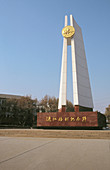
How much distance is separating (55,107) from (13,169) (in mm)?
29728

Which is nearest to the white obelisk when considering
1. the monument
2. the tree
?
the monument

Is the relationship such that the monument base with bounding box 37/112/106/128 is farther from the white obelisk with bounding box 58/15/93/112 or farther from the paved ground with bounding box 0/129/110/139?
the paved ground with bounding box 0/129/110/139

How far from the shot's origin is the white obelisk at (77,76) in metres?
17.8

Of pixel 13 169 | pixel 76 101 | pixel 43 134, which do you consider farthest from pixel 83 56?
pixel 13 169

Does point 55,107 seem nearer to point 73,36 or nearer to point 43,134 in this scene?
point 73,36

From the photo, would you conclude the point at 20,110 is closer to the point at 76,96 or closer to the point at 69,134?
the point at 76,96

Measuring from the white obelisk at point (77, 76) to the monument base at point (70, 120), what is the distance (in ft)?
6.35

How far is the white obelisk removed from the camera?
17781 millimetres

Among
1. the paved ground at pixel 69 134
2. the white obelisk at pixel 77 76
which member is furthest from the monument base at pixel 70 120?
the paved ground at pixel 69 134

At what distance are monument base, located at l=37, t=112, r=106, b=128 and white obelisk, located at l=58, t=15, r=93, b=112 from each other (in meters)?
1.93

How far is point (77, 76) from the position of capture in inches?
725

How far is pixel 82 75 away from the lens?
19328mm

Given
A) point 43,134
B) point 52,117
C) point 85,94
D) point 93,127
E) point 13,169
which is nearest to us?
point 13,169

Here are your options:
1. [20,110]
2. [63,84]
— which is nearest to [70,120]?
[63,84]
